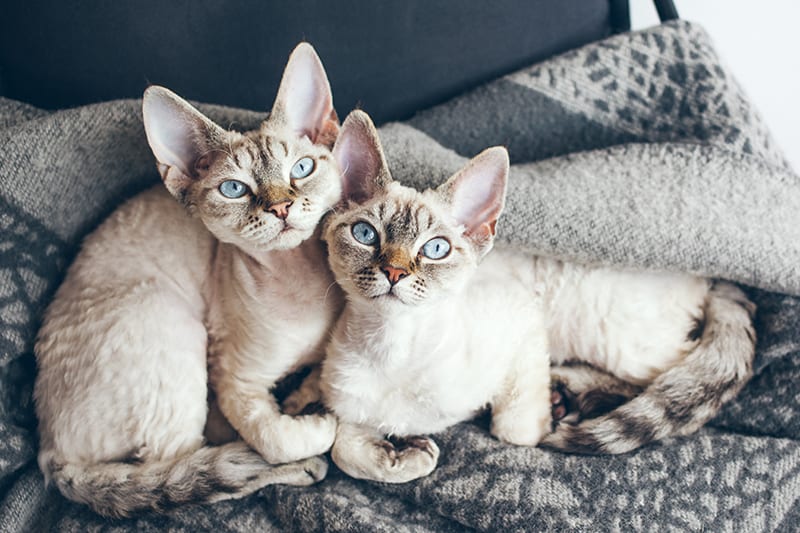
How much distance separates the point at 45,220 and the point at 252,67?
62 centimetres

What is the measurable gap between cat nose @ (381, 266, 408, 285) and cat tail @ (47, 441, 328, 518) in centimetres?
51

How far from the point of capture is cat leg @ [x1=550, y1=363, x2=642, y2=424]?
1.48 meters

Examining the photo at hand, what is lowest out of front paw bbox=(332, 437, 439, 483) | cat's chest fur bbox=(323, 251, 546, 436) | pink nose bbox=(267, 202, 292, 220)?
front paw bbox=(332, 437, 439, 483)

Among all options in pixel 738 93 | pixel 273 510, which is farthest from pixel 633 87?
pixel 273 510

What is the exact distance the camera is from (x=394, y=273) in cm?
112

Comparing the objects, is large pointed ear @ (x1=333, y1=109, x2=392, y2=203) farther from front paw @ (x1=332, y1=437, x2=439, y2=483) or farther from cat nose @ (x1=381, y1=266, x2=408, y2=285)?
front paw @ (x1=332, y1=437, x2=439, y2=483)

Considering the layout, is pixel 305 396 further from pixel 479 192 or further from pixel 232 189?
pixel 479 192

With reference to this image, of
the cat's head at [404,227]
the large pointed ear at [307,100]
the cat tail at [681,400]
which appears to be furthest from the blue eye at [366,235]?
the cat tail at [681,400]

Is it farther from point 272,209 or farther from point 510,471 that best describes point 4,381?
point 510,471

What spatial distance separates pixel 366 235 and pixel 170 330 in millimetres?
515

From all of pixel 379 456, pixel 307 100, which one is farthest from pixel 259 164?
pixel 379 456

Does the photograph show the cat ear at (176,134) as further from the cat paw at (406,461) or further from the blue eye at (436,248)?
the cat paw at (406,461)

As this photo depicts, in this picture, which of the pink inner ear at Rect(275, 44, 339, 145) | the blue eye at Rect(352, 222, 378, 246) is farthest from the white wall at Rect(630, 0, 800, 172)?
the blue eye at Rect(352, 222, 378, 246)

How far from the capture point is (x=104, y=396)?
1.33 metres
